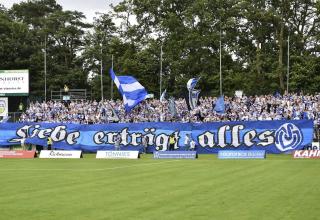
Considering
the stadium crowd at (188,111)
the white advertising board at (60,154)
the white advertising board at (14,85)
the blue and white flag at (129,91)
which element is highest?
the white advertising board at (14,85)

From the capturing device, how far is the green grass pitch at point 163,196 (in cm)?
1435

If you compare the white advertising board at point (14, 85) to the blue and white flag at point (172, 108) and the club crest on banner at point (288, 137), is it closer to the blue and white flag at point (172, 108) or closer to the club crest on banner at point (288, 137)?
the blue and white flag at point (172, 108)

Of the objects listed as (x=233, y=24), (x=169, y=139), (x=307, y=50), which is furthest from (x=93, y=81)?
(x=169, y=139)

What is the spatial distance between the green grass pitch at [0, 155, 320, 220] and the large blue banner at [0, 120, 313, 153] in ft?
62.1

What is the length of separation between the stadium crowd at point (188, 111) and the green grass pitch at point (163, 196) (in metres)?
24.6

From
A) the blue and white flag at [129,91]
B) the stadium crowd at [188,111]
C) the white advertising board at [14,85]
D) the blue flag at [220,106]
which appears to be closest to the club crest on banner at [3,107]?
the white advertising board at [14,85]

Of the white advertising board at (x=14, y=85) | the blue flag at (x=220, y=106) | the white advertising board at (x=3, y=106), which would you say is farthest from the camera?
the white advertising board at (x=14, y=85)

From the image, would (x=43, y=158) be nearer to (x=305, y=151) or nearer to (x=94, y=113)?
(x=94, y=113)

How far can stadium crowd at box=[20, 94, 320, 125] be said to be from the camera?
51.2m

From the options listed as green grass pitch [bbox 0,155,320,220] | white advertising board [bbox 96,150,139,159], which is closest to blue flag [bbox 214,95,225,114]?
white advertising board [bbox 96,150,139,159]

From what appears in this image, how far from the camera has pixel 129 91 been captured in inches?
2232

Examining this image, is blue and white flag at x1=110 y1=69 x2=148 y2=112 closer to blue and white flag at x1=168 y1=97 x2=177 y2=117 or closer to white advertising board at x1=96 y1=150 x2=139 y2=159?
blue and white flag at x1=168 y1=97 x2=177 y2=117

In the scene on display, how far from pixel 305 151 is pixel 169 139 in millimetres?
12220

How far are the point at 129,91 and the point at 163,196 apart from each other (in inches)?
1538
